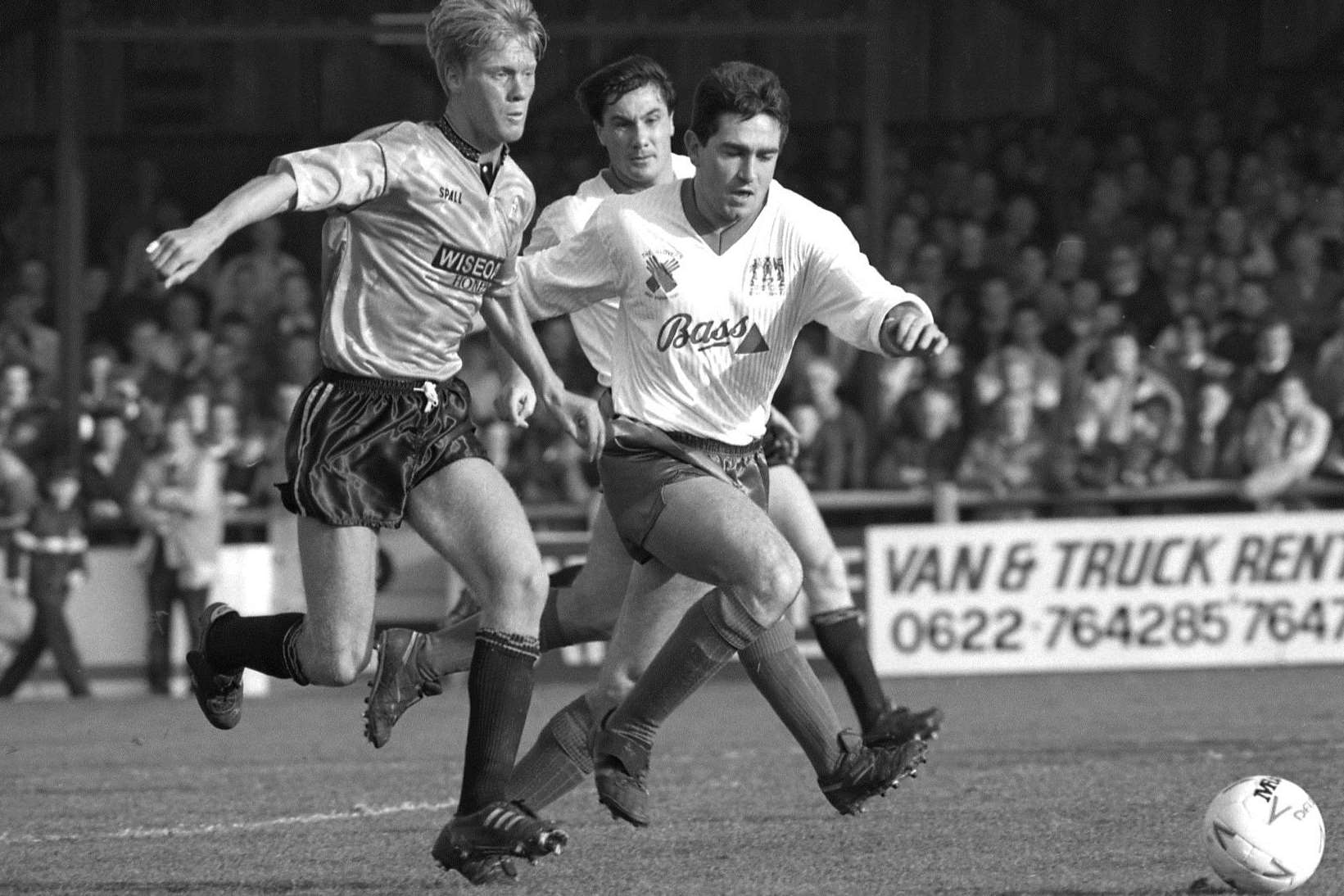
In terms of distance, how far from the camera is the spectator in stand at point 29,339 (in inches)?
631

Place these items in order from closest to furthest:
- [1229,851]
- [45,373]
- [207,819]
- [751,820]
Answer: [1229,851] → [751,820] → [207,819] → [45,373]

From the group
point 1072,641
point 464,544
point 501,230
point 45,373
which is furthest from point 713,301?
point 45,373

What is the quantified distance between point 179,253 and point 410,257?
105 centimetres

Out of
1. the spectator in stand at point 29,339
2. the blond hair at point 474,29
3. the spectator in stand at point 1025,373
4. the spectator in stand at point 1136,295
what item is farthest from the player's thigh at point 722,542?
the spectator in stand at point 29,339

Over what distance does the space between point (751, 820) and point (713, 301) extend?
1.81 meters

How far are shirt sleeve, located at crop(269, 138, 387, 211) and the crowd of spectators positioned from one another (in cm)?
779

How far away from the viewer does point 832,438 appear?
48.7 feet

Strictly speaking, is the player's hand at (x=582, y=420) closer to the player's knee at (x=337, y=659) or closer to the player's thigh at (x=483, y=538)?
the player's thigh at (x=483, y=538)

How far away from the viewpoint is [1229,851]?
5.25m

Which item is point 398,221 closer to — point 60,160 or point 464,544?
point 464,544

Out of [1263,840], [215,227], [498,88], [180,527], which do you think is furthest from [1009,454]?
[215,227]

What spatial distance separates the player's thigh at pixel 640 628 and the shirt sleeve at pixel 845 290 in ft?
2.65

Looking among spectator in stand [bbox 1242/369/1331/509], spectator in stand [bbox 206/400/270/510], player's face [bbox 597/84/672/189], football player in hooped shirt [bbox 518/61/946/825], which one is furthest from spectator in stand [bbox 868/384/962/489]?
football player in hooped shirt [bbox 518/61/946/825]

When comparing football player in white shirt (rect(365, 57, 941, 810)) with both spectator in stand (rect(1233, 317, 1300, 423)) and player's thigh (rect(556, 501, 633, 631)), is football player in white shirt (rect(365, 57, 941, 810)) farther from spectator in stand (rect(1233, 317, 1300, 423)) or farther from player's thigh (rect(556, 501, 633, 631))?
spectator in stand (rect(1233, 317, 1300, 423))
